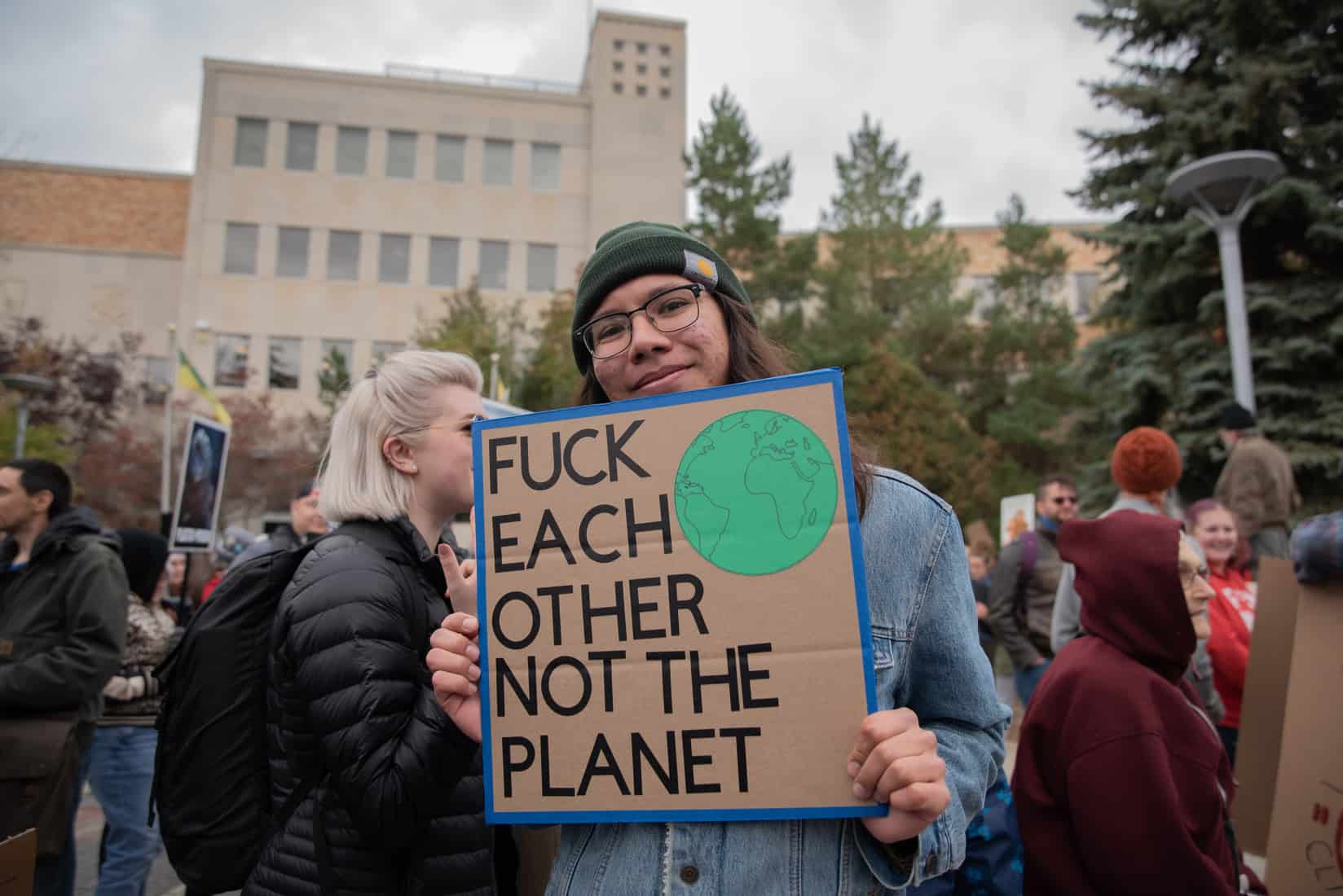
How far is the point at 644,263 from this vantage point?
1.71m

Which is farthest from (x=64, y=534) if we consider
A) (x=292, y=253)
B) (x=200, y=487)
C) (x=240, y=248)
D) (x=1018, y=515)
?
(x=240, y=248)

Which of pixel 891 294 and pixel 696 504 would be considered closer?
pixel 696 504

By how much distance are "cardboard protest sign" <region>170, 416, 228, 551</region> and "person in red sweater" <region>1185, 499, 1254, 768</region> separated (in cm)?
654

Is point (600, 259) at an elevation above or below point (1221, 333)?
below

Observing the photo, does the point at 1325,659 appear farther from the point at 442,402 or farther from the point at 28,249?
the point at 28,249

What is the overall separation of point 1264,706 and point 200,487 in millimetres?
7026

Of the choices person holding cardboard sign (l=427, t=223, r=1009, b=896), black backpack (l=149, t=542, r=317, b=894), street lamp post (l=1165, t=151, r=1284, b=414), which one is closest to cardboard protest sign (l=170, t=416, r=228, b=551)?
black backpack (l=149, t=542, r=317, b=894)

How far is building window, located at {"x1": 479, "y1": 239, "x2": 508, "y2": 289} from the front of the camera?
37750 mm

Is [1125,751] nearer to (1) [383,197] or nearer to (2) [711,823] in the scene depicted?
(2) [711,823]

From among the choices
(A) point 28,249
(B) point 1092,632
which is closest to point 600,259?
(B) point 1092,632

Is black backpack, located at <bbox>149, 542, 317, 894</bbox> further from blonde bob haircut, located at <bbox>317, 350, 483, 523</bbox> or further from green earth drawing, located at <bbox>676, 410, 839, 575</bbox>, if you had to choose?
green earth drawing, located at <bbox>676, 410, 839, 575</bbox>

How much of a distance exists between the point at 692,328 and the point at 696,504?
0.44m

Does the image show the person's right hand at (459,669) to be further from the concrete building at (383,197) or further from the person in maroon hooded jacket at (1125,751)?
the concrete building at (383,197)

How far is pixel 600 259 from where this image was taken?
1756 mm
